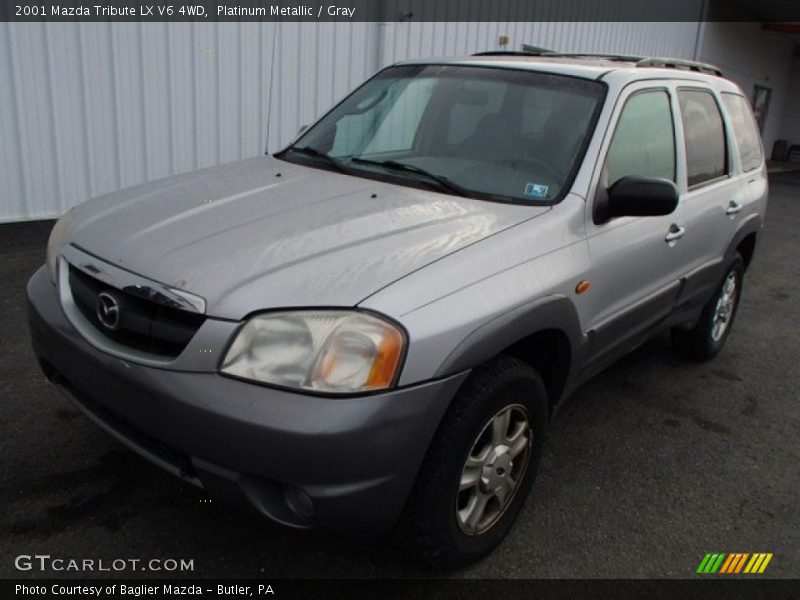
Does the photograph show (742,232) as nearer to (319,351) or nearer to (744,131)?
(744,131)

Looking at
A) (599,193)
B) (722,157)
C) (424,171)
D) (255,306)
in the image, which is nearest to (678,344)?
(722,157)

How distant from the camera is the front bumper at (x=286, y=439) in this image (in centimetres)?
189

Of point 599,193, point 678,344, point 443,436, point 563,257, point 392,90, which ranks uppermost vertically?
point 392,90

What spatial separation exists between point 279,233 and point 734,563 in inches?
82.9

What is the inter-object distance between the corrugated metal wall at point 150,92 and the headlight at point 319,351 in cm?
366

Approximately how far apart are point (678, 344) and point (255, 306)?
3.39 metres

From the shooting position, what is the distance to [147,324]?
6.84 feet

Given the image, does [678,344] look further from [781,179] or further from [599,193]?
[781,179]

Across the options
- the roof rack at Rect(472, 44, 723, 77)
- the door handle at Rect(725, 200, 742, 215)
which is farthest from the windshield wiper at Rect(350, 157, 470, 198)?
the door handle at Rect(725, 200, 742, 215)

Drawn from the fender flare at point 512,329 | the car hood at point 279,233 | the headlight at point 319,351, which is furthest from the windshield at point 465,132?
the headlight at point 319,351

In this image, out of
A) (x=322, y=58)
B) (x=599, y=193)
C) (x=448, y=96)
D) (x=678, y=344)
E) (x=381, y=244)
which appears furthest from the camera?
(x=322, y=58)

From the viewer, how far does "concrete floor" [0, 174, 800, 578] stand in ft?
8.10

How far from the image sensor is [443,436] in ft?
6.92

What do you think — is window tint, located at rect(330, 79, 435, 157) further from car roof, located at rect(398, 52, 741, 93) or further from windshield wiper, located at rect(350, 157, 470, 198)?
car roof, located at rect(398, 52, 741, 93)
